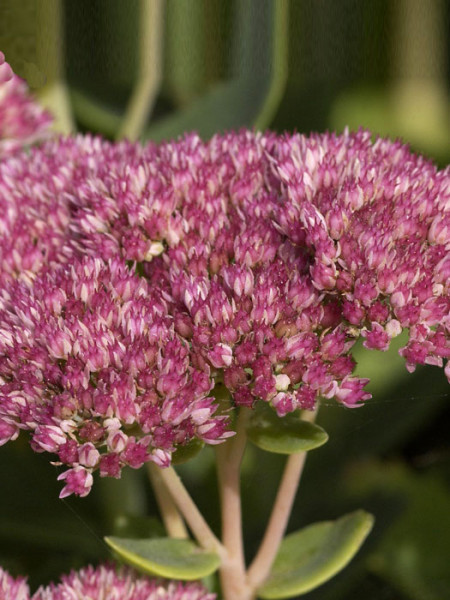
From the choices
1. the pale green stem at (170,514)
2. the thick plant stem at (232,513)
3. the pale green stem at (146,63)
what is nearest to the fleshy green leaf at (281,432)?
the thick plant stem at (232,513)

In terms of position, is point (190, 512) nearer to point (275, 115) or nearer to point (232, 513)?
point (232, 513)

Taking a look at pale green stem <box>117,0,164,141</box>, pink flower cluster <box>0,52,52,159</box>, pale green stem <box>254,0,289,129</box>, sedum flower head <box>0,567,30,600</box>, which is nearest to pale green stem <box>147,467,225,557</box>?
sedum flower head <box>0,567,30,600</box>

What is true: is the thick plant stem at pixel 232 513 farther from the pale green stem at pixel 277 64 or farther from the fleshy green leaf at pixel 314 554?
the pale green stem at pixel 277 64

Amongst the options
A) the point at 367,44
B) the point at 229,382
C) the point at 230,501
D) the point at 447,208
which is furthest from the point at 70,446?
the point at 367,44

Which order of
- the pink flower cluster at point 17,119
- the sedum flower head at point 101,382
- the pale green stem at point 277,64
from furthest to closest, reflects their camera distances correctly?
1. the pale green stem at point 277,64
2. the pink flower cluster at point 17,119
3. the sedum flower head at point 101,382

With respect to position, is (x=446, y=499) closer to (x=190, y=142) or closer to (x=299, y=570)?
(x=299, y=570)

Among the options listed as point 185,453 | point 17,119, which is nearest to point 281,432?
point 185,453
